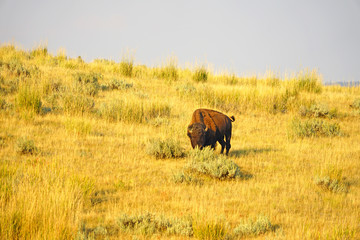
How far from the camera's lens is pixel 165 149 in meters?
8.76

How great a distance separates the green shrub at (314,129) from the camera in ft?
39.0

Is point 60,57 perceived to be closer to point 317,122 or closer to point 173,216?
point 317,122

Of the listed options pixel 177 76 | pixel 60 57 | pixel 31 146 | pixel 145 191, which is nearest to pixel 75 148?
pixel 31 146

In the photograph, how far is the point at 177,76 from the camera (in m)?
20.8

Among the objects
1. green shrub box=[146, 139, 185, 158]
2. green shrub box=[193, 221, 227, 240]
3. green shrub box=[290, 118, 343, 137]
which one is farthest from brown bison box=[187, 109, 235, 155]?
green shrub box=[290, 118, 343, 137]

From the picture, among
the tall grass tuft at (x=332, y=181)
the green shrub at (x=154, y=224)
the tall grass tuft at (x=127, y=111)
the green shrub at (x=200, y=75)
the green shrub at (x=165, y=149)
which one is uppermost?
the green shrub at (x=200, y=75)

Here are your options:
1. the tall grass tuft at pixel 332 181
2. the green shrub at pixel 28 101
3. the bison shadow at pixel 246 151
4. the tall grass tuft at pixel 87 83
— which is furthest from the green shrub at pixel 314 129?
the green shrub at pixel 28 101

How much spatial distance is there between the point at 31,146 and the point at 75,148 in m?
1.07

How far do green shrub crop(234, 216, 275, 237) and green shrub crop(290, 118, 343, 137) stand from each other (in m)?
7.26

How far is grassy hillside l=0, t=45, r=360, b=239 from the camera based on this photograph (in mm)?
4797

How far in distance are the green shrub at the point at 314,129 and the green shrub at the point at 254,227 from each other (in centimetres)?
726

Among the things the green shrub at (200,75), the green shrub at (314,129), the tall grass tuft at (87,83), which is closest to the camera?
the green shrub at (314,129)

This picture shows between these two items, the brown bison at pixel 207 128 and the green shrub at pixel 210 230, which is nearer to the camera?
the green shrub at pixel 210 230

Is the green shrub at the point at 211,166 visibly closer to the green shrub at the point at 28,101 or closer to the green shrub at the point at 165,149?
the green shrub at the point at 165,149
